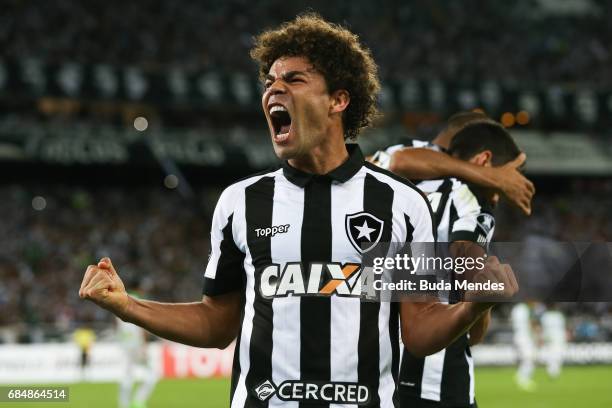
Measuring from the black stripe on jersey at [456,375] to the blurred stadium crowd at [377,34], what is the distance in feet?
77.9

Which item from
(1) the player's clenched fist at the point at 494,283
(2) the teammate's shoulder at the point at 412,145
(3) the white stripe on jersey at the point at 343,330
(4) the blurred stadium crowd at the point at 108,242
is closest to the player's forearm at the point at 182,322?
(3) the white stripe on jersey at the point at 343,330

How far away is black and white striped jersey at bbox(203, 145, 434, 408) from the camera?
10.1 ft

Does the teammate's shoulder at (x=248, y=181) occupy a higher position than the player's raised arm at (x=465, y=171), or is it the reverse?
the player's raised arm at (x=465, y=171)

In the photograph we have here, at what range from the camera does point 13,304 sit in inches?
909

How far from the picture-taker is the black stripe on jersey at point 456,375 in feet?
14.6

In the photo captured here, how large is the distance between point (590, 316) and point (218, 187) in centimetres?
1245

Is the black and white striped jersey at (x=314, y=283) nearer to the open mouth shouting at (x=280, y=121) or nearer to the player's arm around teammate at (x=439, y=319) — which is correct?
the player's arm around teammate at (x=439, y=319)

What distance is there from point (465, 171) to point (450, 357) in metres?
0.87

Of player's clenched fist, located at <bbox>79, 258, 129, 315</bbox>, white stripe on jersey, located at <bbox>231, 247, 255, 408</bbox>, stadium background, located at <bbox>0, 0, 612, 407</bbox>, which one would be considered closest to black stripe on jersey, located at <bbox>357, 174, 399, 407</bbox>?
white stripe on jersey, located at <bbox>231, 247, 255, 408</bbox>

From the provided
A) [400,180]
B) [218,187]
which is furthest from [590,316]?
[400,180]

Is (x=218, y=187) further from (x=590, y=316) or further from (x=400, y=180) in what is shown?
(x=400, y=180)

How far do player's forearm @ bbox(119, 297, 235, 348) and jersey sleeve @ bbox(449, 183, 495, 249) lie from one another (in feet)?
4.30

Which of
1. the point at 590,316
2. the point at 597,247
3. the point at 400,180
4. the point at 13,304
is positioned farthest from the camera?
the point at 590,316

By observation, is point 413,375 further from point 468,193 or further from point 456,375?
point 468,193
